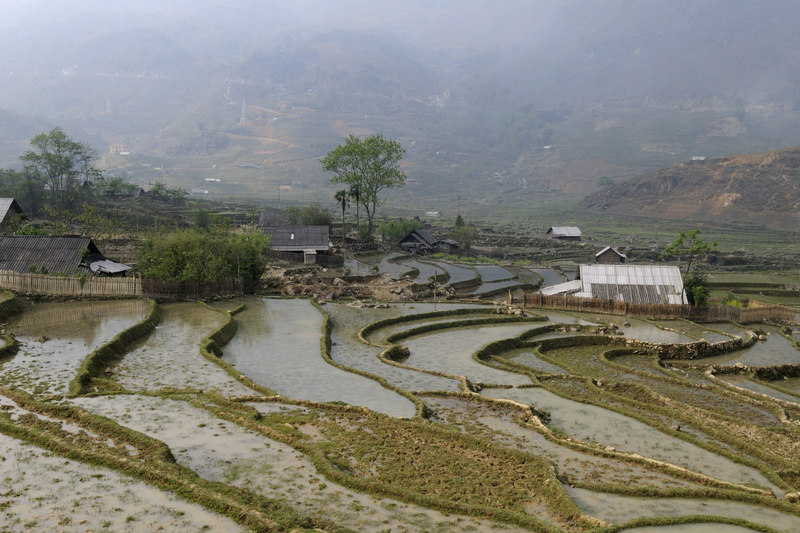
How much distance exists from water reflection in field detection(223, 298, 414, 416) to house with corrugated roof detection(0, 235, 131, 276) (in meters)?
10.1

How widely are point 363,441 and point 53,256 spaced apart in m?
29.9

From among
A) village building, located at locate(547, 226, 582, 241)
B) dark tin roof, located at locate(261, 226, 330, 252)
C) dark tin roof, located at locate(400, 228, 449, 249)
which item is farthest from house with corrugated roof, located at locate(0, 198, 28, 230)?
village building, located at locate(547, 226, 582, 241)

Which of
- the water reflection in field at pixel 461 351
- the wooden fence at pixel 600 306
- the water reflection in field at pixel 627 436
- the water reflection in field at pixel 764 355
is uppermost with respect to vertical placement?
the wooden fence at pixel 600 306

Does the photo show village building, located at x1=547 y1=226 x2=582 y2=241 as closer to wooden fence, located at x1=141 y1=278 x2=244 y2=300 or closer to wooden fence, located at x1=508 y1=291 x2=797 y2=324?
wooden fence, located at x1=508 y1=291 x2=797 y2=324

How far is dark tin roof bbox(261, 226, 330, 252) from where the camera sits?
62.8 meters

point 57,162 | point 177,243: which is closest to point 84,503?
point 177,243

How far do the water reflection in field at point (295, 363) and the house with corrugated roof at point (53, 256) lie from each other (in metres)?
10.1

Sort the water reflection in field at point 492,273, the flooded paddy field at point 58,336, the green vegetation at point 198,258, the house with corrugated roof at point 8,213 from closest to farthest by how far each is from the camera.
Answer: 1. the flooded paddy field at point 58,336
2. the green vegetation at point 198,258
3. the house with corrugated roof at point 8,213
4. the water reflection in field at point 492,273

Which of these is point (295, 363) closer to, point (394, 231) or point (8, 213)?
point (8, 213)

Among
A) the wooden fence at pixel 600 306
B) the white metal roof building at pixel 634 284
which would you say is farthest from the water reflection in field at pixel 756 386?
the white metal roof building at pixel 634 284

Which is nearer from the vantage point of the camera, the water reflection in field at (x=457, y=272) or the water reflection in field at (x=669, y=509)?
the water reflection in field at (x=669, y=509)

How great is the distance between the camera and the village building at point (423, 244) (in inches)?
3120

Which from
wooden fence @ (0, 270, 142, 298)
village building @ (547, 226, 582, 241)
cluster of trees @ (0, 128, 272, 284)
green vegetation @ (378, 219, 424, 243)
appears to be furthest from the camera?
village building @ (547, 226, 582, 241)

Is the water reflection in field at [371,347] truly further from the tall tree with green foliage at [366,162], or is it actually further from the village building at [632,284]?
the tall tree with green foliage at [366,162]
